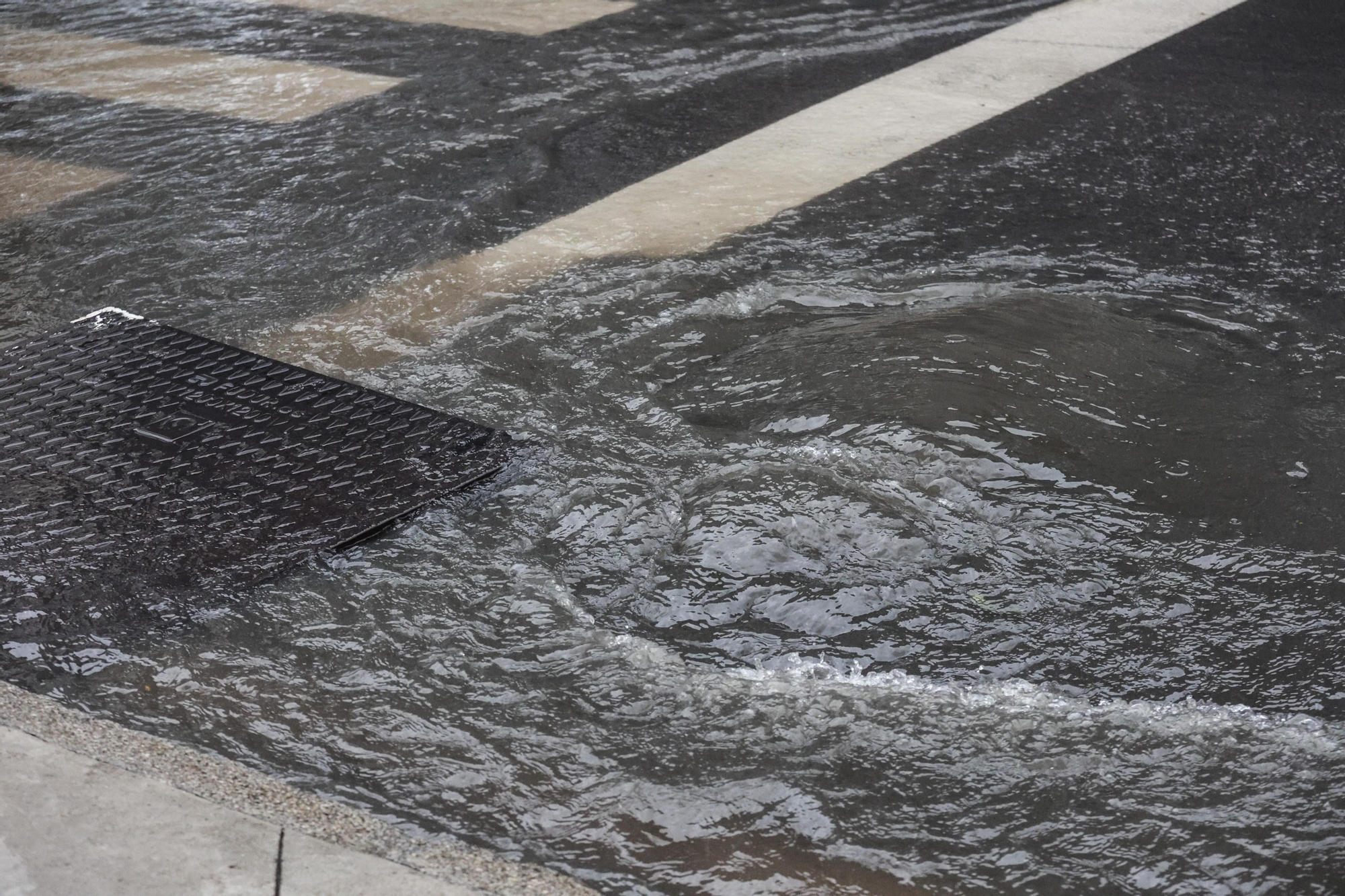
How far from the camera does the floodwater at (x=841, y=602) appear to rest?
2096 mm

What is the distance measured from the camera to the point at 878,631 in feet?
8.38

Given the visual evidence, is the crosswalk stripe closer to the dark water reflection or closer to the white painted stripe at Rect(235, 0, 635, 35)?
the dark water reflection

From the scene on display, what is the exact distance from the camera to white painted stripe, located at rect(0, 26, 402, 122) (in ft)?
18.7

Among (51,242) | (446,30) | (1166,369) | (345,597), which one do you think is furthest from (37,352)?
(446,30)

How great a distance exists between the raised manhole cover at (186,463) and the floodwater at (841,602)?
13 cm

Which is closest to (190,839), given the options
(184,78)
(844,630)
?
(844,630)

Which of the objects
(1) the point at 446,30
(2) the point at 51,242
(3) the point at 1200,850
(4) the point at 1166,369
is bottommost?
(3) the point at 1200,850

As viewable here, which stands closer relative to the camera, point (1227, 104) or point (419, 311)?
point (419, 311)

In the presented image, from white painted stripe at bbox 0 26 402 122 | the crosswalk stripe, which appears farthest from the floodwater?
white painted stripe at bbox 0 26 402 122

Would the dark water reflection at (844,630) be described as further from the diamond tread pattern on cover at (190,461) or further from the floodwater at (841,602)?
the diamond tread pattern on cover at (190,461)

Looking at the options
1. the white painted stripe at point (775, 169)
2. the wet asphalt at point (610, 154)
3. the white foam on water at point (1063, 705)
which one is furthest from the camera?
the wet asphalt at point (610, 154)

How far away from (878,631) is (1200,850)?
738 millimetres

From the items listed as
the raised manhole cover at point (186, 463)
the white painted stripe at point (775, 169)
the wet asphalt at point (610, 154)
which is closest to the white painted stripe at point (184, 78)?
the wet asphalt at point (610, 154)

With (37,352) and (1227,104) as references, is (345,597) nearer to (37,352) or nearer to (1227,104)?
(37,352)
